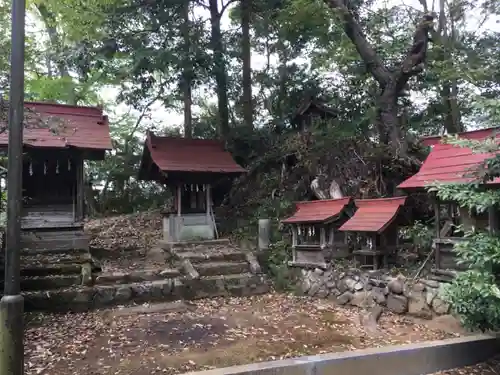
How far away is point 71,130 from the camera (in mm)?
11453

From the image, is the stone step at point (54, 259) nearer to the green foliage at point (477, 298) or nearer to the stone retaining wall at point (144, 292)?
the stone retaining wall at point (144, 292)

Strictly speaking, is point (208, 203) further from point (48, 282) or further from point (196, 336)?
point (196, 336)

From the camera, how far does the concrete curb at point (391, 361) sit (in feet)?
14.7

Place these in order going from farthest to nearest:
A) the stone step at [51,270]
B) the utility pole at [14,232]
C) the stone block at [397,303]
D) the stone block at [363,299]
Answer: the stone step at [51,270]
the stone block at [363,299]
the stone block at [397,303]
the utility pole at [14,232]

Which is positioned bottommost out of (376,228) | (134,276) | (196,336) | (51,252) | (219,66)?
(196,336)

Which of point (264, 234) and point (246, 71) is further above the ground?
point (246, 71)

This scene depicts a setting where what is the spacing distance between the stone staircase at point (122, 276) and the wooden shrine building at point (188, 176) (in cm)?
105

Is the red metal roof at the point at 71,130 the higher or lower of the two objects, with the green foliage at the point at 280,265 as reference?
higher

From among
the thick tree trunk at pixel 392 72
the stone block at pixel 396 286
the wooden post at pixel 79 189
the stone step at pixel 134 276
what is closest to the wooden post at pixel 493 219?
the stone block at pixel 396 286

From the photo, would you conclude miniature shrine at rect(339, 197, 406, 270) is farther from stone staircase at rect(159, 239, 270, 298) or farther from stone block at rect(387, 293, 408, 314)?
stone staircase at rect(159, 239, 270, 298)

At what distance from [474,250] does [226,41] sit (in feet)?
48.4

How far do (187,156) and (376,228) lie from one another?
7.27m

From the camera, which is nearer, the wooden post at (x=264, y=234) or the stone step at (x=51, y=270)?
the stone step at (x=51, y=270)

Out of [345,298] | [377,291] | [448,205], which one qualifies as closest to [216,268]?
[345,298]
